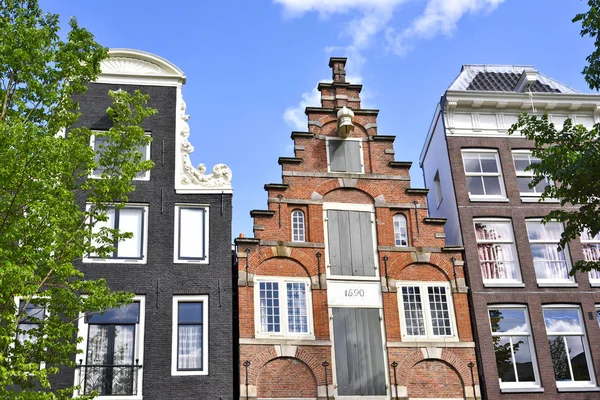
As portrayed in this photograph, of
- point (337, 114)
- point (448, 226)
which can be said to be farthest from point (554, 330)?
point (337, 114)

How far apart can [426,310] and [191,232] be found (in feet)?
22.3

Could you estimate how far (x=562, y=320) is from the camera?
69.2 ft

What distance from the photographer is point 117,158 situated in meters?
15.0

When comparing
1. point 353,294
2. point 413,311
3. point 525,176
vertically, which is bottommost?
point 413,311

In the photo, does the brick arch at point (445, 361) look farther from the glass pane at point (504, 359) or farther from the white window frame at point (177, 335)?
the white window frame at point (177, 335)

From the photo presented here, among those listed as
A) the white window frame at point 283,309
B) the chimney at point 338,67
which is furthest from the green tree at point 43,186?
the chimney at point 338,67

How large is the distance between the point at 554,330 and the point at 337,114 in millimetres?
8858

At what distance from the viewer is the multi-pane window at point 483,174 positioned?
2264cm

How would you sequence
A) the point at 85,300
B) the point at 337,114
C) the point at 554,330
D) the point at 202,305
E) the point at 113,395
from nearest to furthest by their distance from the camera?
the point at 85,300, the point at 113,395, the point at 202,305, the point at 554,330, the point at 337,114

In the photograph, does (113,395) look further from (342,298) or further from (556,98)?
(556,98)

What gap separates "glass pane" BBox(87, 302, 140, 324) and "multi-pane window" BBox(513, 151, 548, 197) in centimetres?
1211

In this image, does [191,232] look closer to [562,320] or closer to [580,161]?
[580,161]

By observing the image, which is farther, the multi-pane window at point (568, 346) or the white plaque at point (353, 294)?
the multi-pane window at point (568, 346)

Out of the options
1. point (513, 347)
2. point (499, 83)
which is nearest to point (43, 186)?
point (513, 347)
